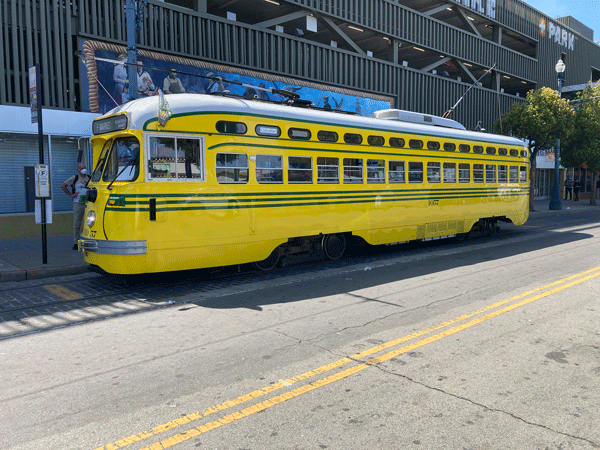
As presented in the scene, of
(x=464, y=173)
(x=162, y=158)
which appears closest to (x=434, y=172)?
(x=464, y=173)

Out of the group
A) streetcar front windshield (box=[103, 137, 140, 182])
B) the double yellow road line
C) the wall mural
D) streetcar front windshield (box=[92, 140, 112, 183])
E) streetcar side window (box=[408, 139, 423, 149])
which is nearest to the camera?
the double yellow road line

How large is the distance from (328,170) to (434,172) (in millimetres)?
3859

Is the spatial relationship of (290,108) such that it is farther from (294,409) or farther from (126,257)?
(294,409)

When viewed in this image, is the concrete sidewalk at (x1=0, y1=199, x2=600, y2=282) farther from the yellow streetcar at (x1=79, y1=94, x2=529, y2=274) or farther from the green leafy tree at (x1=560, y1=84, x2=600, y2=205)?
the green leafy tree at (x1=560, y1=84, x2=600, y2=205)

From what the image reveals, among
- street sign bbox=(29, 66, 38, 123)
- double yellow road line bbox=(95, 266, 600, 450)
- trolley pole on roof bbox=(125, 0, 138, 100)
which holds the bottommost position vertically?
double yellow road line bbox=(95, 266, 600, 450)

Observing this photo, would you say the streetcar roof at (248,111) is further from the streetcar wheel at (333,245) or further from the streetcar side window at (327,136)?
the streetcar wheel at (333,245)

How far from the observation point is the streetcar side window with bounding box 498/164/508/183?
14959 mm

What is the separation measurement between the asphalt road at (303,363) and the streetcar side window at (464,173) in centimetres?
502

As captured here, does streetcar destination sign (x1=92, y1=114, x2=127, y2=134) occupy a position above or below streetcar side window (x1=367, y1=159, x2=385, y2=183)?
above

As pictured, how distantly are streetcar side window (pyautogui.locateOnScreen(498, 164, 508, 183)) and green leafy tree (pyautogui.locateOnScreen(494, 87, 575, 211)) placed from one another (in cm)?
1057

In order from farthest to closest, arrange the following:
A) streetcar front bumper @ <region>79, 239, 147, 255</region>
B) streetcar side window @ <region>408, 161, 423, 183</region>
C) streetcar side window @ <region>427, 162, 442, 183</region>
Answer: streetcar side window @ <region>427, 162, 442, 183</region> < streetcar side window @ <region>408, 161, 423, 183</region> < streetcar front bumper @ <region>79, 239, 147, 255</region>

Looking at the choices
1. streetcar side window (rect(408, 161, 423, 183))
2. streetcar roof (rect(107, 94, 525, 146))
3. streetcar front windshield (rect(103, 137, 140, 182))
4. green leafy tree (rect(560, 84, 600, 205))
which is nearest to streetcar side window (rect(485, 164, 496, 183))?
streetcar roof (rect(107, 94, 525, 146))

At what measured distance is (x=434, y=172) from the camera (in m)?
12.6

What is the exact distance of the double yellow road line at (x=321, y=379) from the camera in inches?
140
